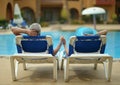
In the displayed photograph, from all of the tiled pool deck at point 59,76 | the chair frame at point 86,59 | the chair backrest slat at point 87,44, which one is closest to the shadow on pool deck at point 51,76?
the tiled pool deck at point 59,76

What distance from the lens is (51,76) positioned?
609cm

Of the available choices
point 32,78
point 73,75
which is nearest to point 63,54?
point 73,75

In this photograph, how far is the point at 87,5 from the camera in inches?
1297

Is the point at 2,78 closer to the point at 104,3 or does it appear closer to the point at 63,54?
the point at 63,54

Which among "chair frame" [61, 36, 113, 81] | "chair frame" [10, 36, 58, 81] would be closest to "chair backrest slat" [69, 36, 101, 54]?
"chair frame" [61, 36, 113, 81]

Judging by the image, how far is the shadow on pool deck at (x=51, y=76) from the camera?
555cm

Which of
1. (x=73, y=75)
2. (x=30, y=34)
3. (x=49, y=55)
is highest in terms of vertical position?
(x=30, y=34)

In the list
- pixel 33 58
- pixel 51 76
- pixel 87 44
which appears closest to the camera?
pixel 33 58

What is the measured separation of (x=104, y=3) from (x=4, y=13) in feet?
37.2

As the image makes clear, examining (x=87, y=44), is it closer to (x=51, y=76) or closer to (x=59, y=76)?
(x=59, y=76)

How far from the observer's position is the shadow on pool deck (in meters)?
5.55

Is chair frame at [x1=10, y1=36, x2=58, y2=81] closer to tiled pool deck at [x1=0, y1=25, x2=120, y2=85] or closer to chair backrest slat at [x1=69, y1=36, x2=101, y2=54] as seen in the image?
tiled pool deck at [x1=0, y1=25, x2=120, y2=85]

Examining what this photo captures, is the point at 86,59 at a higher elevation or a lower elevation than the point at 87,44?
lower

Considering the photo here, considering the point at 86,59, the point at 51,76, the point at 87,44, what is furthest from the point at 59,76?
the point at 87,44
